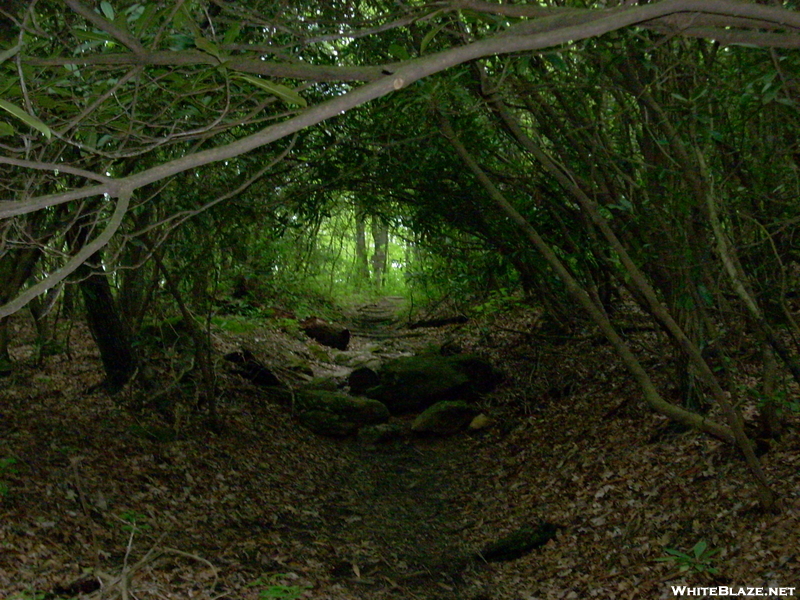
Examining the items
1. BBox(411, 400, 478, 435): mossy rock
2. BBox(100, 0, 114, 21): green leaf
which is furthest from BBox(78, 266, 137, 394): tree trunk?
BBox(100, 0, 114, 21): green leaf

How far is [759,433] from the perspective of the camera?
5.34 meters

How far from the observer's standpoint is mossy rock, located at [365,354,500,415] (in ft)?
35.2

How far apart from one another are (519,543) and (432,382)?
5.21 metres

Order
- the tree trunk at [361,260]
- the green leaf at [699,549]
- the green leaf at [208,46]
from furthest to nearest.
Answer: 1. the tree trunk at [361,260]
2. the green leaf at [699,549]
3. the green leaf at [208,46]

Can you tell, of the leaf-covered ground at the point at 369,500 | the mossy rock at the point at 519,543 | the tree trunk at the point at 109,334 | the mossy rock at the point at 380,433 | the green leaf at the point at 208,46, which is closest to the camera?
the green leaf at the point at 208,46

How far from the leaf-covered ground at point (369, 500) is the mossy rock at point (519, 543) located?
97 millimetres

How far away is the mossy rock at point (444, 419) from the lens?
31.7 feet

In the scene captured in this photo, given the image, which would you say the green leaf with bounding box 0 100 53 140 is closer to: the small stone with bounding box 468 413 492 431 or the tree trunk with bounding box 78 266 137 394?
the tree trunk with bounding box 78 266 137 394

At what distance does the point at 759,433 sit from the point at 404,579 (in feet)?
10.5

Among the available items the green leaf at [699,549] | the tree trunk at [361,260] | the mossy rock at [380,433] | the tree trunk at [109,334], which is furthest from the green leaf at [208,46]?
the tree trunk at [361,260]

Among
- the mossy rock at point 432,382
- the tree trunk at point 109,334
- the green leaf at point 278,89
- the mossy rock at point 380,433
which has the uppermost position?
the green leaf at point 278,89

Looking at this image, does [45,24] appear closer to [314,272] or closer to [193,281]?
[193,281]

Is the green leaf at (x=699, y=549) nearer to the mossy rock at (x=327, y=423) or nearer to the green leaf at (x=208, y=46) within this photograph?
the green leaf at (x=208, y=46)

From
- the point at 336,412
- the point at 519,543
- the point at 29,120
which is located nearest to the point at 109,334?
the point at 336,412
